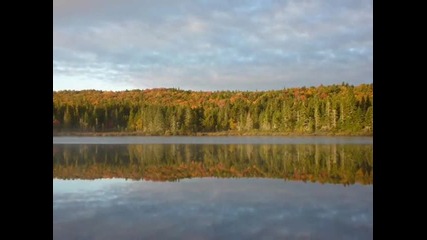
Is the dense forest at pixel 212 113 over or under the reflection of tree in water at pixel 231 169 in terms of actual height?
over

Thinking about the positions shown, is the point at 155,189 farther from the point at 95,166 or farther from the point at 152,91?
the point at 152,91

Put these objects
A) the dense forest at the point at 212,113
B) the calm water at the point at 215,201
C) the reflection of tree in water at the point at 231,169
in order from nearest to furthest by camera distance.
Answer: the calm water at the point at 215,201, the reflection of tree in water at the point at 231,169, the dense forest at the point at 212,113

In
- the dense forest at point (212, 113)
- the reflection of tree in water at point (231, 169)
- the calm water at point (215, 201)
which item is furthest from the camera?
the dense forest at point (212, 113)

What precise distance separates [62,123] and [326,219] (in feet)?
200

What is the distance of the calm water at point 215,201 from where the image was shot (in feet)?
26.5

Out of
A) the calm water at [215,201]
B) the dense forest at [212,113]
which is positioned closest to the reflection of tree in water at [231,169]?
the calm water at [215,201]

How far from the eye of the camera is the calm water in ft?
26.5

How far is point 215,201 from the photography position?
11.5 metres

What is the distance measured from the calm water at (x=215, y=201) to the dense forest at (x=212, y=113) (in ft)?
126

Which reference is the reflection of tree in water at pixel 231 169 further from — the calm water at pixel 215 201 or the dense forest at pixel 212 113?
the dense forest at pixel 212 113

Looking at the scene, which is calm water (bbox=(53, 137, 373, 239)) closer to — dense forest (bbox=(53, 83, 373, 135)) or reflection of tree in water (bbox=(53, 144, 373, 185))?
reflection of tree in water (bbox=(53, 144, 373, 185))

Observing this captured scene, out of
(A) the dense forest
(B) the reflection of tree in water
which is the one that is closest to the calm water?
(B) the reflection of tree in water
